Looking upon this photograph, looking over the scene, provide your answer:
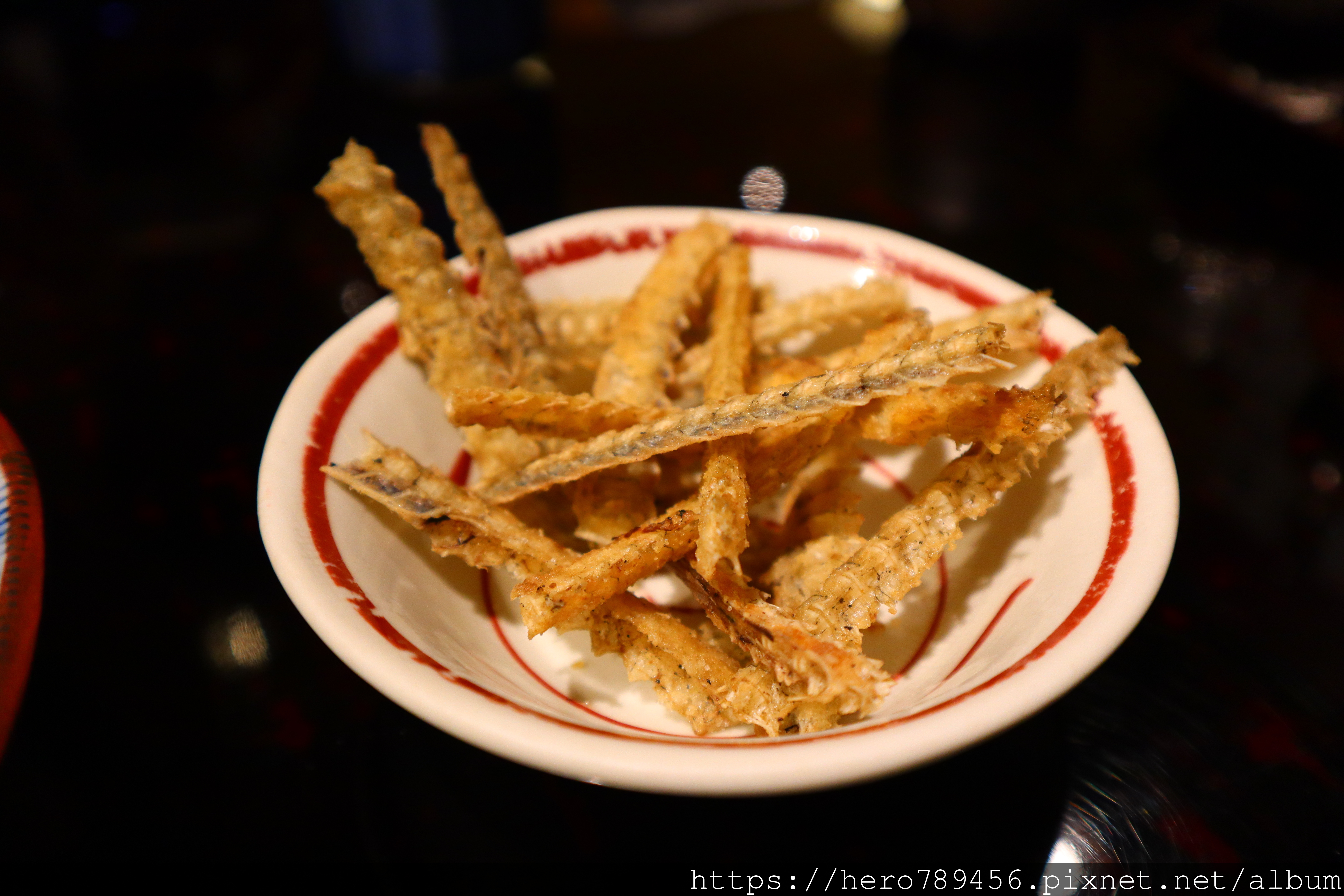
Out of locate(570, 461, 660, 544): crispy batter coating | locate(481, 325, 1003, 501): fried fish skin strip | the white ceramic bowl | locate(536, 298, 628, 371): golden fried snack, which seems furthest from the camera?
→ locate(536, 298, 628, 371): golden fried snack

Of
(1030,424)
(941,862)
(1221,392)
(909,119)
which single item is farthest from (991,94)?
(941,862)

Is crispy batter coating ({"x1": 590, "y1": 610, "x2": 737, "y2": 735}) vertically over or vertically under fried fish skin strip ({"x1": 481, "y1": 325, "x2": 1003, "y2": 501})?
under

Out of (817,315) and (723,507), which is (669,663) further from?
(817,315)

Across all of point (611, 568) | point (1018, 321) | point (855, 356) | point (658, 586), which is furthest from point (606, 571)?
point (1018, 321)

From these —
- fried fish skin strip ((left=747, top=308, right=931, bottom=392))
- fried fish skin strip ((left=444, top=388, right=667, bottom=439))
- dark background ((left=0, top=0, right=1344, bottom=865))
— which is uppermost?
fried fish skin strip ((left=444, top=388, right=667, bottom=439))

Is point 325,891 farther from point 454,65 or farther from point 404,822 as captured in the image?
point 454,65

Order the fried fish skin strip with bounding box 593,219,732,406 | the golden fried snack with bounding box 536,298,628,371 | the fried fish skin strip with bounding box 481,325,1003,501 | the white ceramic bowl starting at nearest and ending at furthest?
the white ceramic bowl, the fried fish skin strip with bounding box 481,325,1003,501, the fried fish skin strip with bounding box 593,219,732,406, the golden fried snack with bounding box 536,298,628,371

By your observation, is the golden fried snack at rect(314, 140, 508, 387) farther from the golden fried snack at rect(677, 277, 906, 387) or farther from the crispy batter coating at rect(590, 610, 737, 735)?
the crispy batter coating at rect(590, 610, 737, 735)

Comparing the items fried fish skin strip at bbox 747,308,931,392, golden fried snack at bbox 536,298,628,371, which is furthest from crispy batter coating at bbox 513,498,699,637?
golden fried snack at bbox 536,298,628,371

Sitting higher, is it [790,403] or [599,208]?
[790,403]
